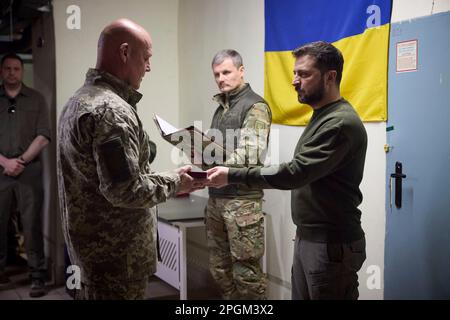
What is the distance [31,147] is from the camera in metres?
3.69

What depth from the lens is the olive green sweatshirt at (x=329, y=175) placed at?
1.81 meters

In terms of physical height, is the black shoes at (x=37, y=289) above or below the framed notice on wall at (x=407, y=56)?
below

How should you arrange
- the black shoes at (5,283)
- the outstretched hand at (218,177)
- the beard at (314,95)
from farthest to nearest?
the black shoes at (5,283)
the outstretched hand at (218,177)
the beard at (314,95)

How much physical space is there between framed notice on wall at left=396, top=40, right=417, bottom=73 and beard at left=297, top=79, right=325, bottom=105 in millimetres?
616

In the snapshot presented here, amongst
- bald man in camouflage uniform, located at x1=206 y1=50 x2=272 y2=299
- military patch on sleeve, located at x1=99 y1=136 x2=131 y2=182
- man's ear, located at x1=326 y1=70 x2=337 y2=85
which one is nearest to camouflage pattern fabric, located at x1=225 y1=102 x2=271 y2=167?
bald man in camouflage uniform, located at x1=206 y1=50 x2=272 y2=299

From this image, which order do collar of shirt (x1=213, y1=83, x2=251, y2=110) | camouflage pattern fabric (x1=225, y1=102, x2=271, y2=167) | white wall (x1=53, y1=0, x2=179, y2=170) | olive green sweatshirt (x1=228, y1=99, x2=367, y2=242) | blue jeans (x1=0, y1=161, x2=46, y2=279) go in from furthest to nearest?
white wall (x1=53, y1=0, x2=179, y2=170) → blue jeans (x1=0, y1=161, x2=46, y2=279) → collar of shirt (x1=213, y1=83, x2=251, y2=110) → camouflage pattern fabric (x1=225, y1=102, x2=271, y2=167) → olive green sweatshirt (x1=228, y1=99, x2=367, y2=242)

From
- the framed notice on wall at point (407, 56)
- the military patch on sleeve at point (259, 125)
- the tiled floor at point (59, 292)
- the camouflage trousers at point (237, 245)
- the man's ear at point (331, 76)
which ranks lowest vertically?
the tiled floor at point (59, 292)

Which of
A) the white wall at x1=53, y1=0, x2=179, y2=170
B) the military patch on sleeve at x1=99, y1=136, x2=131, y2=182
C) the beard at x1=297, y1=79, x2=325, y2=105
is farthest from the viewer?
the white wall at x1=53, y1=0, x2=179, y2=170

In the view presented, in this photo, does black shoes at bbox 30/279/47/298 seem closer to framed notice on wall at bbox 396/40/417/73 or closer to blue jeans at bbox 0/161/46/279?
blue jeans at bbox 0/161/46/279

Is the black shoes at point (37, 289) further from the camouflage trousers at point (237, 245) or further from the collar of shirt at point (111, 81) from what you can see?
the collar of shirt at point (111, 81)

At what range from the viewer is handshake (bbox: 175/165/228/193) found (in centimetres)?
186

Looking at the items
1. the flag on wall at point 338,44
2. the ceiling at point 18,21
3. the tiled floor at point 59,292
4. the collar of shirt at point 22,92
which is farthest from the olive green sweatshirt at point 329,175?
the ceiling at point 18,21

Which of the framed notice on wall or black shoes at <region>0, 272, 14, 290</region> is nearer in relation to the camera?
the framed notice on wall

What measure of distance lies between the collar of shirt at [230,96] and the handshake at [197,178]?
86cm
